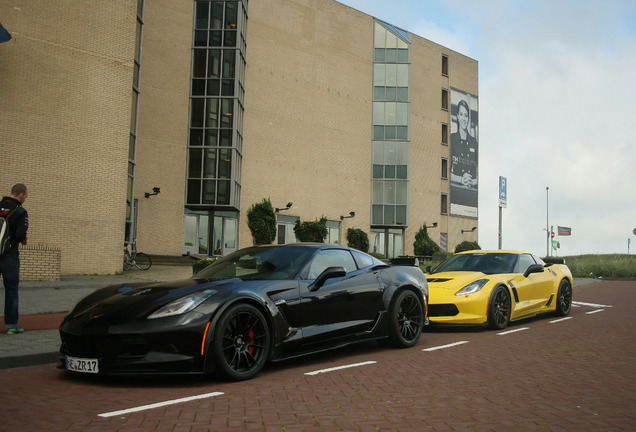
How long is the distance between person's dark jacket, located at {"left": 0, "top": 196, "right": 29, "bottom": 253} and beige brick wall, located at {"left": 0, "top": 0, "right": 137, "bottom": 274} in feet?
40.9

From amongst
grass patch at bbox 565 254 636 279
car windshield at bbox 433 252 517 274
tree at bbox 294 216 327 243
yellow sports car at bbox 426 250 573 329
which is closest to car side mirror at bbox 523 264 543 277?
yellow sports car at bbox 426 250 573 329

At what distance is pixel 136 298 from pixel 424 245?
1696 inches

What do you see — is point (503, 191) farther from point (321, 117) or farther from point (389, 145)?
point (389, 145)

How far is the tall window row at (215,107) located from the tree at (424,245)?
1700 cm

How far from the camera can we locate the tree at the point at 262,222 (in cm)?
3750

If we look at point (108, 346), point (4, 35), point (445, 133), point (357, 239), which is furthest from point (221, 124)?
point (108, 346)

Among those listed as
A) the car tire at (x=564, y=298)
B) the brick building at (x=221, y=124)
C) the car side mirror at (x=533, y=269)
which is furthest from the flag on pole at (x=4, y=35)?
the car tire at (x=564, y=298)

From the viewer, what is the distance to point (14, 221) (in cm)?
788

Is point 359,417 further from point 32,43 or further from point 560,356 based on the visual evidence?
point 32,43

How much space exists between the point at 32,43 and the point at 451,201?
131ft

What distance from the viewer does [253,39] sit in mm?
39750

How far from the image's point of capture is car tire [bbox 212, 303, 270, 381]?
5.50 meters

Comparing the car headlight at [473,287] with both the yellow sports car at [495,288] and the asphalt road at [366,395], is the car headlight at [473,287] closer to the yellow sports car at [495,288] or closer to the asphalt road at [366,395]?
the yellow sports car at [495,288]

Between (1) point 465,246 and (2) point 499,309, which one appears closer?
(2) point 499,309
